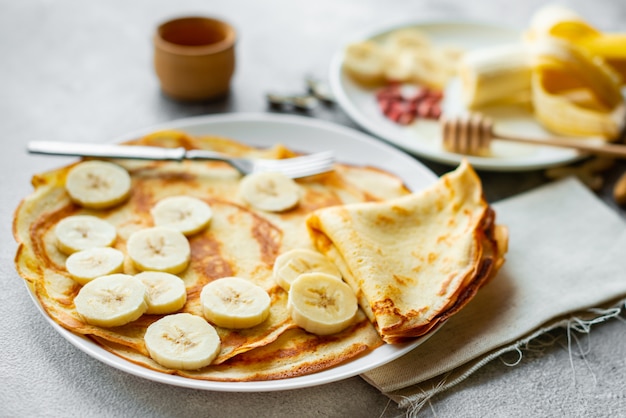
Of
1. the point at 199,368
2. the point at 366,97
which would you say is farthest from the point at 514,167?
the point at 199,368

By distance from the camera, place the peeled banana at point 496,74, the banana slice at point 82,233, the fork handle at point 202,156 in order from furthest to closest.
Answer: the peeled banana at point 496,74
the fork handle at point 202,156
the banana slice at point 82,233

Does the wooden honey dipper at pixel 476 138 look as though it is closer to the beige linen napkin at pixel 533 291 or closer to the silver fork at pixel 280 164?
the beige linen napkin at pixel 533 291

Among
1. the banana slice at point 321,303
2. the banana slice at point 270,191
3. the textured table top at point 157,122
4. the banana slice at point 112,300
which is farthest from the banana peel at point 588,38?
the banana slice at point 112,300

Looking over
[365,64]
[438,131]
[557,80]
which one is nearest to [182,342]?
[438,131]

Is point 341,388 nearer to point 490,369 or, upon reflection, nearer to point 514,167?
point 490,369

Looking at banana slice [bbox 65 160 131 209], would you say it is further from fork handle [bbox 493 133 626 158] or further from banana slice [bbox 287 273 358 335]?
fork handle [bbox 493 133 626 158]

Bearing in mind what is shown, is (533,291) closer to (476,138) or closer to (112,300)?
(476,138)
